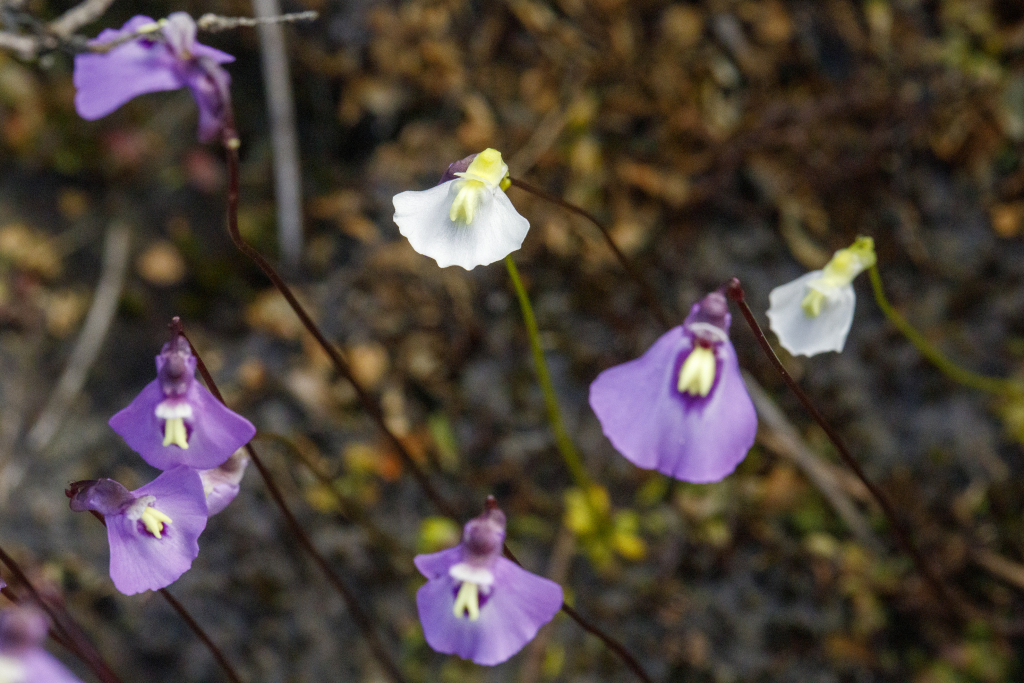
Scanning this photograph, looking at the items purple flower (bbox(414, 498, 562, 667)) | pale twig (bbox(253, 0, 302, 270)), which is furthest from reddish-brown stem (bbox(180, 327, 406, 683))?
pale twig (bbox(253, 0, 302, 270))

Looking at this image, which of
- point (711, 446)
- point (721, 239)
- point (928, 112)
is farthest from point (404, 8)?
point (711, 446)

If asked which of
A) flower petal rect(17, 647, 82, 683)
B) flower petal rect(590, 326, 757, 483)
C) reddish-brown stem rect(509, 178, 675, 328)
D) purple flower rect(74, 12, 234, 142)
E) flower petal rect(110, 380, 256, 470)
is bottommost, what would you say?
flower petal rect(17, 647, 82, 683)

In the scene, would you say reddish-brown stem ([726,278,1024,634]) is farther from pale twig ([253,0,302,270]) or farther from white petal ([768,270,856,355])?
pale twig ([253,0,302,270])

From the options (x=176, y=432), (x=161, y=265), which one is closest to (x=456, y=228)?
(x=176, y=432)

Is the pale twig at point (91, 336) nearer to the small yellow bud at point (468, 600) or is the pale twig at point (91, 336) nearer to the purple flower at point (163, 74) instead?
the purple flower at point (163, 74)

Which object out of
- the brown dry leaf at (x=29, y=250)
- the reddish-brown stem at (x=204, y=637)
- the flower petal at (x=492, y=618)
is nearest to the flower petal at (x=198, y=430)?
the reddish-brown stem at (x=204, y=637)
